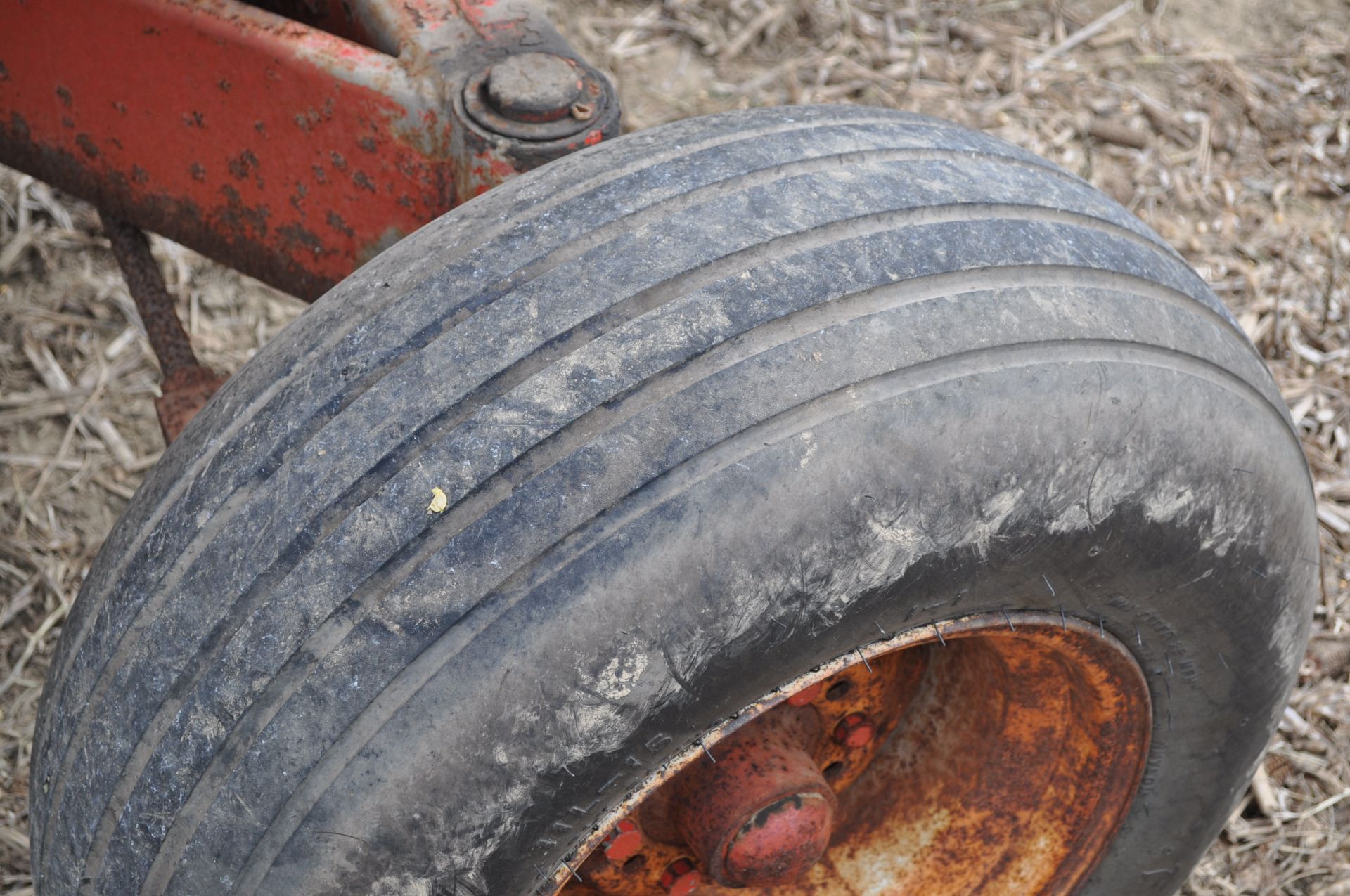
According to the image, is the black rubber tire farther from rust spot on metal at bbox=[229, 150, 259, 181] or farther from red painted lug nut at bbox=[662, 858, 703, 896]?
rust spot on metal at bbox=[229, 150, 259, 181]

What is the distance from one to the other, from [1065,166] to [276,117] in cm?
245

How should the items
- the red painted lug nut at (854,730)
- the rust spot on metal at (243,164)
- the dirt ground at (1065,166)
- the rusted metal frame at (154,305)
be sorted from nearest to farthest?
1. the red painted lug nut at (854,730)
2. the rust spot on metal at (243,164)
3. the rusted metal frame at (154,305)
4. the dirt ground at (1065,166)

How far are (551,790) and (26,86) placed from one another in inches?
60.1

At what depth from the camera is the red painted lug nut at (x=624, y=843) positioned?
5.14ft

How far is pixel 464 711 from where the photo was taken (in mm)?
1104

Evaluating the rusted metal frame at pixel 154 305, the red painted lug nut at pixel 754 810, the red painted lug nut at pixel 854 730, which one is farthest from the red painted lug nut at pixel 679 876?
the rusted metal frame at pixel 154 305

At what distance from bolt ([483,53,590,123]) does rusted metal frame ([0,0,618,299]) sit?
1.2 inches

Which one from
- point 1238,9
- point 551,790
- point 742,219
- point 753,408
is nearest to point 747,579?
point 753,408

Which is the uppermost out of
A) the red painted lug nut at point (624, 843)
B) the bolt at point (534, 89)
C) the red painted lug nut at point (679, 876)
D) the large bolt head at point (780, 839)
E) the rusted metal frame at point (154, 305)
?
the rusted metal frame at point (154, 305)

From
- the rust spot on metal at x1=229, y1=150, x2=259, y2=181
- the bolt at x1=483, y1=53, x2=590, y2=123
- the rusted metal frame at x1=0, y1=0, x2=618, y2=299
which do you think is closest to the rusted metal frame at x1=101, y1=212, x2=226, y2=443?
the rusted metal frame at x1=0, y1=0, x2=618, y2=299

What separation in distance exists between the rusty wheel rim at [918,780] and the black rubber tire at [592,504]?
141mm

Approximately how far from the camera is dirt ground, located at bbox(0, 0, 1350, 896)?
249 cm

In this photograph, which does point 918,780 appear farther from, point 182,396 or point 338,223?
point 182,396

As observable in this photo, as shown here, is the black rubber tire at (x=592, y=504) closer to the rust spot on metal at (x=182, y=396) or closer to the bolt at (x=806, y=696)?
the bolt at (x=806, y=696)
